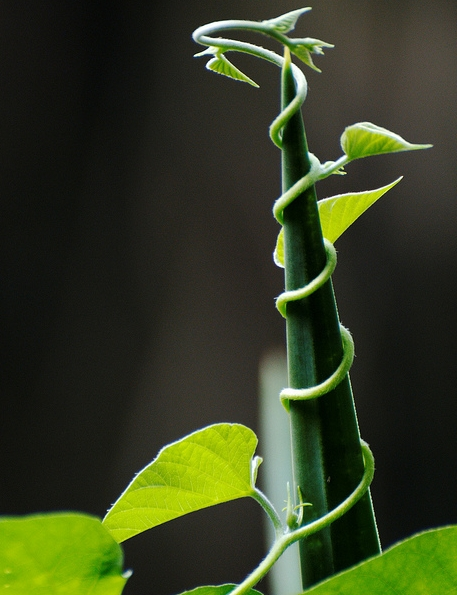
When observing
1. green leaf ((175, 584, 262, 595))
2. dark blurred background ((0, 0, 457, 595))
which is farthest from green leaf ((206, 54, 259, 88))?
dark blurred background ((0, 0, 457, 595))

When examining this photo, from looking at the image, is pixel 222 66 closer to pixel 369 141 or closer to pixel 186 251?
pixel 369 141

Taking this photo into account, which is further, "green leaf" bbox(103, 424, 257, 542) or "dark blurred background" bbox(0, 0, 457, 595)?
"dark blurred background" bbox(0, 0, 457, 595)

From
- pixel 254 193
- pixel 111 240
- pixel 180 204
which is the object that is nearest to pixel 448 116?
pixel 254 193

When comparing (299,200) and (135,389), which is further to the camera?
(135,389)

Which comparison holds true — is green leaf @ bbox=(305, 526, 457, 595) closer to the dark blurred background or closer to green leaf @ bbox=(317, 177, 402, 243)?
green leaf @ bbox=(317, 177, 402, 243)

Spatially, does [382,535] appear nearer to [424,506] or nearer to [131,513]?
[424,506]

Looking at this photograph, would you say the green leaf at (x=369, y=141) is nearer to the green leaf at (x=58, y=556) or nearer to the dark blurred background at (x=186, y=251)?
the green leaf at (x=58, y=556)
